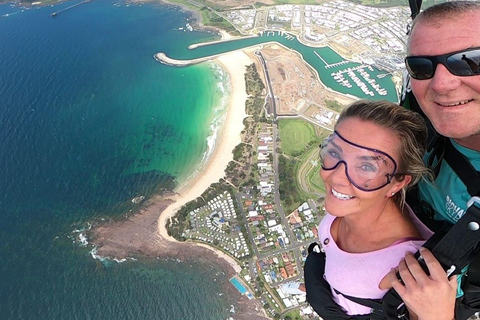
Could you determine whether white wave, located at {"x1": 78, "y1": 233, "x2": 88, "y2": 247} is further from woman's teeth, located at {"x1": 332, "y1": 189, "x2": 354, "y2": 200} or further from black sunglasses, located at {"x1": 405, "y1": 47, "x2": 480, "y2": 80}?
black sunglasses, located at {"x1": 405, "y1": 47, "x2": 480, "y2": 80}

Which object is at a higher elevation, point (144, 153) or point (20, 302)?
point (144, 153)

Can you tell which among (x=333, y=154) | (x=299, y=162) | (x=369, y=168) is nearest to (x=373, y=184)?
(x=369, y=168)

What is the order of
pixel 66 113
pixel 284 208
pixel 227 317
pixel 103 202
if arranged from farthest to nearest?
pixel 66 113 < pixel 103 202 < pixel 284 208 < pixel 227 317

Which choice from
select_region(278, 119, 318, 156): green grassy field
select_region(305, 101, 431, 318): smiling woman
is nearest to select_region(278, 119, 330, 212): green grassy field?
select_region(278, 119, 318, 156): green grassy field

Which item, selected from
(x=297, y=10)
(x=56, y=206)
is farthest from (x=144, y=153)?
(x=297, y=10)

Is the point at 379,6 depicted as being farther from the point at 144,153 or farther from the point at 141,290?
the point at 141,290
